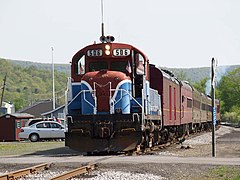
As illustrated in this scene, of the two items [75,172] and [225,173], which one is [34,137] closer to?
[75,172]

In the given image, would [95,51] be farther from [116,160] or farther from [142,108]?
[116,160]

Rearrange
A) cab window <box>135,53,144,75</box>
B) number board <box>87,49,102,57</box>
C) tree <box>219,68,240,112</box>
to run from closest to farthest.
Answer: number board <box>87,49,102,57</box> < cab window <box>135,53,144,75</box> < tree <box>219,68,240,112</box>

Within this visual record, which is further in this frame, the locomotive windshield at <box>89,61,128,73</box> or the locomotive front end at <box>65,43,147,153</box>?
the locomotive windshield at <box>89,61,128,73</box>

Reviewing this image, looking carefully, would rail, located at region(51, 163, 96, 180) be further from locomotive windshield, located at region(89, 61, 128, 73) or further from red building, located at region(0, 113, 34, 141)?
red building, located at region(0, 113, 34, 141)

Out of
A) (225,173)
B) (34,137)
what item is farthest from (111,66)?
(34,137)

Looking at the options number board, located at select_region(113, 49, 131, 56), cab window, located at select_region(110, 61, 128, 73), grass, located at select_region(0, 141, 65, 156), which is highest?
number board, located at select_region(113, 49, 131, 56)

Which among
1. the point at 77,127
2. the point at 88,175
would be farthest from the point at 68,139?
the point at 88,175

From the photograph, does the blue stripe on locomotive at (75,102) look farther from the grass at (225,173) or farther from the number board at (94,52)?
the grass at (225,173)

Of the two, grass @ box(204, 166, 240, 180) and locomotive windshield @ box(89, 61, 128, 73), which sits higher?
locomotive windshield @ box(89, 61, 128, 73)

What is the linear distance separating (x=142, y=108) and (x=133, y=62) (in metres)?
1.92

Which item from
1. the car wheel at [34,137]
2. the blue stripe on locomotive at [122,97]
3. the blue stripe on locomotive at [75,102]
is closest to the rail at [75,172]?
the blue stripe on locomotive at [122,97]

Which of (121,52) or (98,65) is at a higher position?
(121,52)

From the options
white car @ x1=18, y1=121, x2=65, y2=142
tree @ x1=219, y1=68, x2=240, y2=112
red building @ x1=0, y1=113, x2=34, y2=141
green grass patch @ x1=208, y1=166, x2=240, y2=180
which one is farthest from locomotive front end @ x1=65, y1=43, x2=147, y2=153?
tree @ x1=219, y1=68, x2=240, y2=112

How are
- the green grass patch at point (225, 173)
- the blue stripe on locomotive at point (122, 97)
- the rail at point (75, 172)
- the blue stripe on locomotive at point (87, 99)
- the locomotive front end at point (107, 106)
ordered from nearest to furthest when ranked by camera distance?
the rail at point (75, 172)
the green grass patch at point (225, 173)
the locomotive front end at point (107, 106)
the blue stripe on locomotive at point (122, 97)
the blue stripe on locomotive at point (87, 99)
